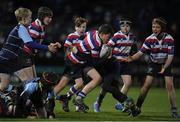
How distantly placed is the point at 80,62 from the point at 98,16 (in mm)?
12317

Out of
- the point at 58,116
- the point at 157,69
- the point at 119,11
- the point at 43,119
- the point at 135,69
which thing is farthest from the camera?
the point at 119,11

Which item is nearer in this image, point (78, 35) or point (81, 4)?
point (78, 35)

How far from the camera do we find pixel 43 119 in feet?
42.8

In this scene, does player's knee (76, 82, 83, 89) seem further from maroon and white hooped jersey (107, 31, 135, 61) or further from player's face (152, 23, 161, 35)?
player's face (152, 23, 161, 35)

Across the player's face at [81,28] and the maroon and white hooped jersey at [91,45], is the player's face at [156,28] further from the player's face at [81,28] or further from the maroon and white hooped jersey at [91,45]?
the player's face at [81,28]

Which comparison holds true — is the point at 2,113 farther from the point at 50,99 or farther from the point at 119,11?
the point at 119,11

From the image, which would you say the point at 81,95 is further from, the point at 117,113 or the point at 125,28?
the point at 125,28

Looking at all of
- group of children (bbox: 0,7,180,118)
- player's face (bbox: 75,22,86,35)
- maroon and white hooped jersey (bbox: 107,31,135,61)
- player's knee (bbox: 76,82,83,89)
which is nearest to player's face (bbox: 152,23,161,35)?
group of children (bbox: 0,7,180,118)

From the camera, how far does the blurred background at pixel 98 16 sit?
26.4 metres

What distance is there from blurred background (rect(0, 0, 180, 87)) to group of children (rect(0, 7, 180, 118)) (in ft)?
30.2

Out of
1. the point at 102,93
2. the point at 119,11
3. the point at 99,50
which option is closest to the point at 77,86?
the point at 102,93

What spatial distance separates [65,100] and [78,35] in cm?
166

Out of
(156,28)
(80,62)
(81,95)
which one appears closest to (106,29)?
(156,28)

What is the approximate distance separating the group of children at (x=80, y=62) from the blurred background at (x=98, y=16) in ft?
30.2
